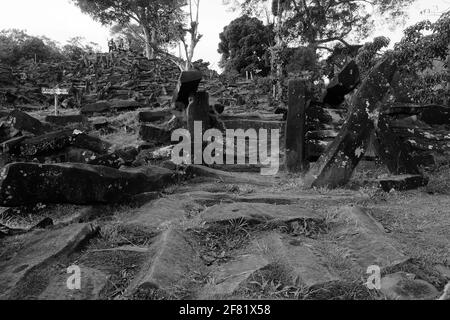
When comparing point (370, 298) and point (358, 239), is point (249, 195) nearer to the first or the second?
point (358, 239)

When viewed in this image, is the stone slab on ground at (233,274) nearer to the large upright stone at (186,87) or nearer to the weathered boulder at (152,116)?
the large upright stone at (186,87)

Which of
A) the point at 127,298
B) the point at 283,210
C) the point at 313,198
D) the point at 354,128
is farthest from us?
the point at 354,128

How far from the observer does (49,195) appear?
3443mm

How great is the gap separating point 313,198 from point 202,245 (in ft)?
5.72

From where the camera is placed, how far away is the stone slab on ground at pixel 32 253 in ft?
7.62

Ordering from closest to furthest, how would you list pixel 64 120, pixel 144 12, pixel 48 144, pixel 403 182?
pixel 403 182, pixel 48 144, pixel 64 120, pixel 144 12

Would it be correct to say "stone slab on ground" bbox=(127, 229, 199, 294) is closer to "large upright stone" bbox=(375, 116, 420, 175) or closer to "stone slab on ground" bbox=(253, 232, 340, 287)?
"stone slab on ground" bbox=(253, 232, 340, 287)

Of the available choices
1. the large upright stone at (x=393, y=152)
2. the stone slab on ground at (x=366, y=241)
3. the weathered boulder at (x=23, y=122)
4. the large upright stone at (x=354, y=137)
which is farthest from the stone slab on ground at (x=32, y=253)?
the weathered boulder at (x=23, y=122)

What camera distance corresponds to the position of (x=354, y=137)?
5035mm

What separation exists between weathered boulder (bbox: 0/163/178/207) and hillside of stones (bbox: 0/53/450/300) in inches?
0.4

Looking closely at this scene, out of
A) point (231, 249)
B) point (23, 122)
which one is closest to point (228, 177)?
point (231, 249)

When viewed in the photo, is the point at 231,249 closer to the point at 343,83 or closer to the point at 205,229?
the point at 205,229

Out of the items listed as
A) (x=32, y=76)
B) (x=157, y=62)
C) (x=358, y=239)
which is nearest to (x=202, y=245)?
(x=358, y=239)

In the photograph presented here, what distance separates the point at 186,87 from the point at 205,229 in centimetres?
397
